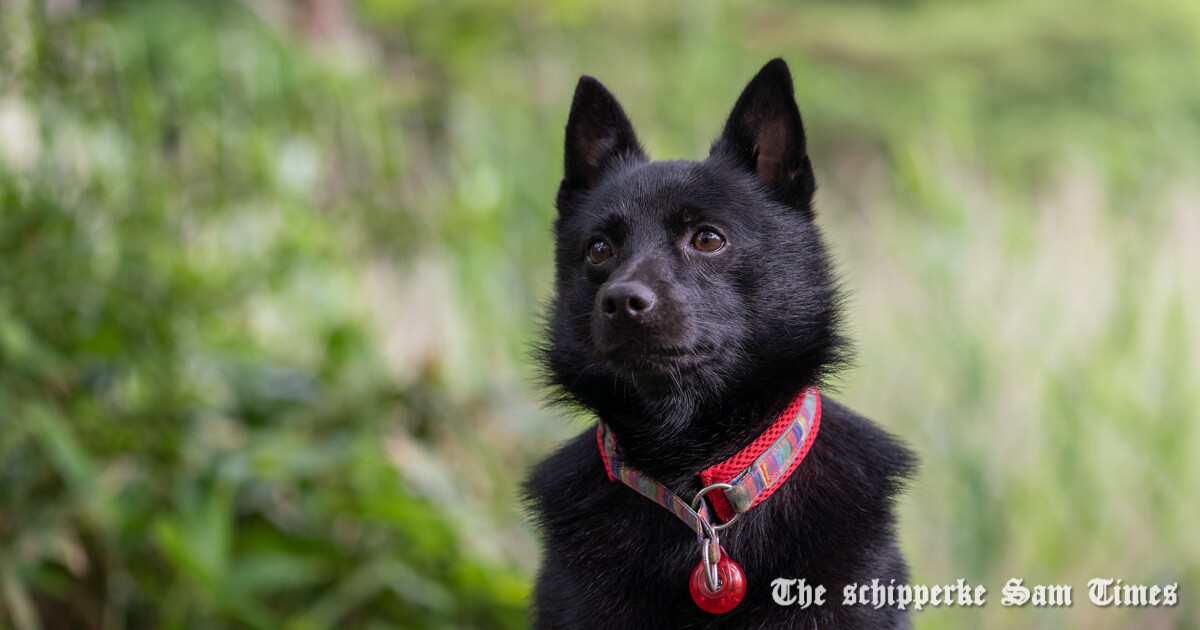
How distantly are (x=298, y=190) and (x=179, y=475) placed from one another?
3.47 ft

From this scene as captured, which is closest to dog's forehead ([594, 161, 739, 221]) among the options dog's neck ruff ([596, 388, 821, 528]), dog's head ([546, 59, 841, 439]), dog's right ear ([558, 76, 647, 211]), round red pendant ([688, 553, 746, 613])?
dog's head ([546, 59, 841, 439])

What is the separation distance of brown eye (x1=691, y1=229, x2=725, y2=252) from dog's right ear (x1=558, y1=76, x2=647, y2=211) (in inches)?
13.2

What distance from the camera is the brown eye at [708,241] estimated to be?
5.41ft

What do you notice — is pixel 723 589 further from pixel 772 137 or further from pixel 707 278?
pixel 772 137

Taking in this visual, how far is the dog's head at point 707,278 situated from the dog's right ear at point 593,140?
0.07 metres

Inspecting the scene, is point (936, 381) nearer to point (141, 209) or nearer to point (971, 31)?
point (141, 209)

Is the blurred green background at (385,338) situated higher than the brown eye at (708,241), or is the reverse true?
the brown eye at (708,241)

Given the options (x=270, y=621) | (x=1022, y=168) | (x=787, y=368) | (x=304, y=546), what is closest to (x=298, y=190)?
(x=304, y=546)

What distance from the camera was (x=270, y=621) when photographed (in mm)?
2775

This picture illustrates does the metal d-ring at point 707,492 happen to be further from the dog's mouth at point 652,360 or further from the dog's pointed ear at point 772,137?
the dog's pointed ear at point 772,137

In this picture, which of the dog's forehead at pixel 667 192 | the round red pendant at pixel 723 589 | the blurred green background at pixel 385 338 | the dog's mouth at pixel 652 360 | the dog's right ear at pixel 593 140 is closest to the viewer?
the round red pendant at pixel 723 589

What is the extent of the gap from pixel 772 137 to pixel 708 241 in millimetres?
259

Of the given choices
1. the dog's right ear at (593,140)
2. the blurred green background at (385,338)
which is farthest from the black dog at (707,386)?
the blurred green background at (385,338)

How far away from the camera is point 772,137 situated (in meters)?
1.75
